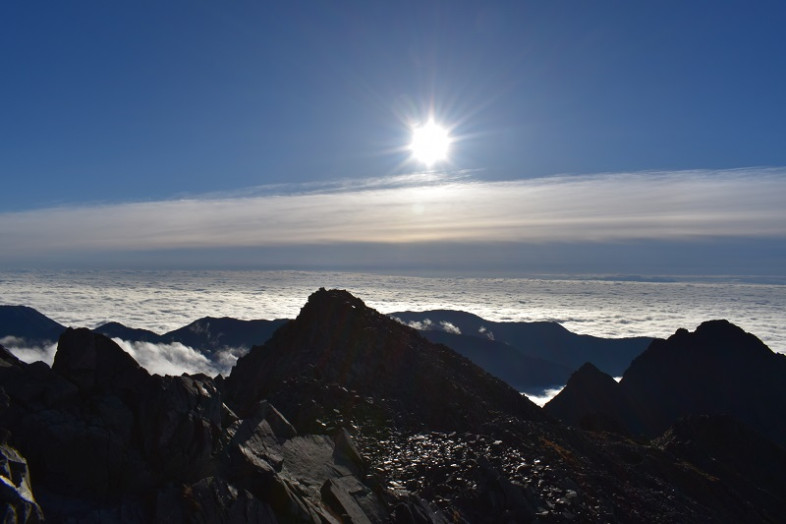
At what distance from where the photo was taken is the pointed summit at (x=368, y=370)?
2035 inches

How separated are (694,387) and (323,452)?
142 metres

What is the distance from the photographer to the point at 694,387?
468 ft

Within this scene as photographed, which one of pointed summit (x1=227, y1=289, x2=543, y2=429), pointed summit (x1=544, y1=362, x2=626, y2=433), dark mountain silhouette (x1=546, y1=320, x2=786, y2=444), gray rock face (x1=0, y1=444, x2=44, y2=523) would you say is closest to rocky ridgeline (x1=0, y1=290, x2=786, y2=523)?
gray rock face (x1=0, y1=444, x2=44, y2=523)

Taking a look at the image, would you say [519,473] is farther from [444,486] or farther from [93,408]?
[93,408]

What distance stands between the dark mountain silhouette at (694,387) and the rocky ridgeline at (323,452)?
218 ft

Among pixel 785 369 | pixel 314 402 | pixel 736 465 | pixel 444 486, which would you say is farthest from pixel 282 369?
pixel 785 369

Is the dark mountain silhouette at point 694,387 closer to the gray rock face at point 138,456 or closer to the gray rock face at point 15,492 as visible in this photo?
the gray rock face at point 138,456

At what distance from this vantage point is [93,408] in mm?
24656

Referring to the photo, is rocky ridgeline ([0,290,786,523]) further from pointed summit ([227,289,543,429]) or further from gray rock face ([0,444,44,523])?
pointed summit ([227,289,543,429])

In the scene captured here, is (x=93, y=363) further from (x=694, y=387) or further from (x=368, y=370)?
(x=694, y=387)

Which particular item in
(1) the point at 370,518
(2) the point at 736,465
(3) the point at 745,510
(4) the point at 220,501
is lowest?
(2) the point at 736,465

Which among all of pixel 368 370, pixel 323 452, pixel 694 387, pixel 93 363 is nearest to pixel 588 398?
pixel 694 387

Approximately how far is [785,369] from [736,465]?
266 feet

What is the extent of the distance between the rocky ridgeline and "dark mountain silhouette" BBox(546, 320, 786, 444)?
66502mm
